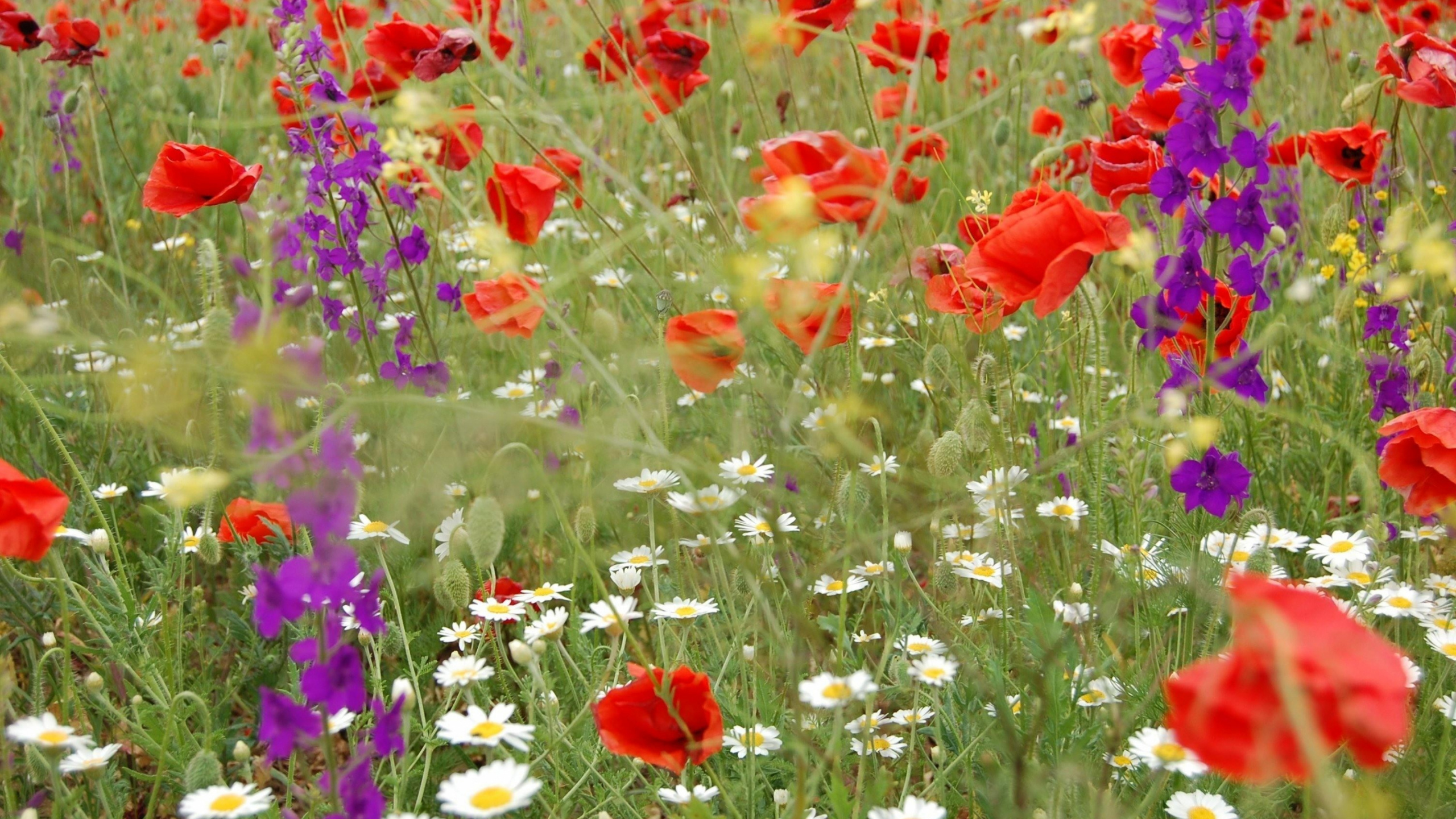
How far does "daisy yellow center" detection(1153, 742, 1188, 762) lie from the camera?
102 centimetres

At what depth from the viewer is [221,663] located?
1.81 meters

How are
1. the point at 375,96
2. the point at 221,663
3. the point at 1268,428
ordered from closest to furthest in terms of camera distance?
the point at 221,663, the point at 375,96, the point at 1268,428

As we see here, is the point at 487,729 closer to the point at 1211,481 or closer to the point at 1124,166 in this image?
the point at 1211,481

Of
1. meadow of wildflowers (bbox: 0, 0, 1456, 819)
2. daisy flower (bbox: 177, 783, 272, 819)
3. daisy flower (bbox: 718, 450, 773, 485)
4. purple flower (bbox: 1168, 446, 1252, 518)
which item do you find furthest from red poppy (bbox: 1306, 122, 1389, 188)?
daisy flower (bbox: 177, 783, 272, 819)

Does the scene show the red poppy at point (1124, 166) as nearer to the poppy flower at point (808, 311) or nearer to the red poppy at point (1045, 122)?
the poppy flower at point (808, 311)

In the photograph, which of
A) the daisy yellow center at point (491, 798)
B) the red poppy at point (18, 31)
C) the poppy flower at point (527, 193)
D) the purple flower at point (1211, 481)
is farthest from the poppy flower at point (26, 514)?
the red poppy at point (18, 31)

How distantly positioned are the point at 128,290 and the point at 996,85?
248cm

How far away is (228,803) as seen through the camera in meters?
1.05

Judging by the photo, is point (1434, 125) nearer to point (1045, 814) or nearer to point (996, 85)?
point (996, 85)

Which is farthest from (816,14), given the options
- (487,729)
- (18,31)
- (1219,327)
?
(18,31)

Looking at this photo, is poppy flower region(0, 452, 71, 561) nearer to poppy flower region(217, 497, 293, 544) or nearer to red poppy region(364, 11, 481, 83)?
poppy flower region(217, 497, 293, 544)

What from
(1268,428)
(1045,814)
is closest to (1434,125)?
Answer: (1268,428)

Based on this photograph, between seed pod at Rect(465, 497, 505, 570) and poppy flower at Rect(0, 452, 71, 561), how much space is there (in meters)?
0.36

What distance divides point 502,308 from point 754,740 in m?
0.81
